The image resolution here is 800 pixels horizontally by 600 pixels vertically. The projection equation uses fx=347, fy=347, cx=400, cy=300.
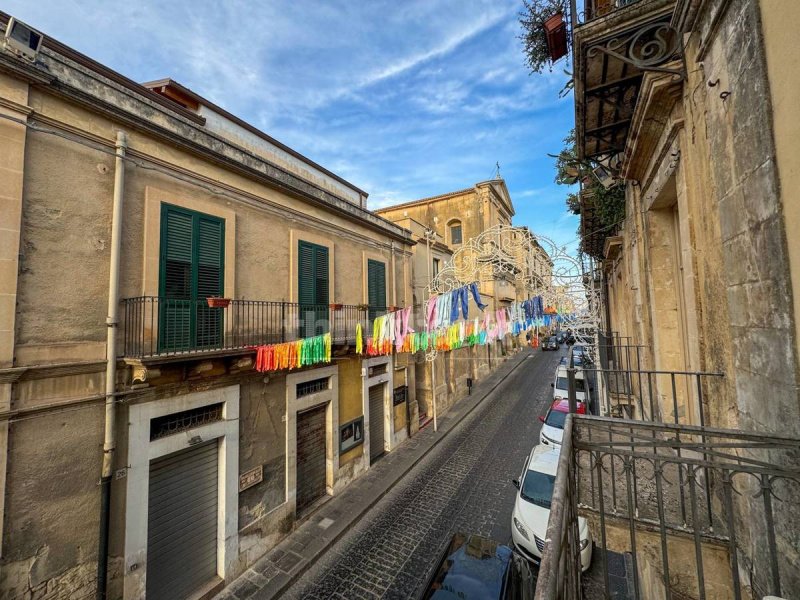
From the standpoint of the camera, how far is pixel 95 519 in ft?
17.2

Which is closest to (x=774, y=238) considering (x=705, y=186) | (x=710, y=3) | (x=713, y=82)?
(x=705, y=186)

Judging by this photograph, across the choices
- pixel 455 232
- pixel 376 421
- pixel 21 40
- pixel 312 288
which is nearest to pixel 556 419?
pixel 376 421

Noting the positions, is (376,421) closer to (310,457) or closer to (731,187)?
(310,457)

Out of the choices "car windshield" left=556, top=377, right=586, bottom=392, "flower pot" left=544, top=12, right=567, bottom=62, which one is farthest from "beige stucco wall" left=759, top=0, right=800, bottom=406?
"car windshield" left=556, top=377, right=586, bottom=392

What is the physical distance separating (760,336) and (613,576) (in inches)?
268

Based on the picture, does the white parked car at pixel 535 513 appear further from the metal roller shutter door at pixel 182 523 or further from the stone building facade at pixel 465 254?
the metal roller shutter door at pixel 182 523

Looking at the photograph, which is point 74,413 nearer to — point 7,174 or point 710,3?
point 7,174

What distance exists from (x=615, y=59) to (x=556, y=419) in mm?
9850

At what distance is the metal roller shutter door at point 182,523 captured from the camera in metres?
6.05

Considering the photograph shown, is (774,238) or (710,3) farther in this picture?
(710,3)

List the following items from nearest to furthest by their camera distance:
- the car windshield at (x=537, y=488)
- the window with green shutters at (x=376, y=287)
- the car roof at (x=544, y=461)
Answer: the car windshield at (x=537, y=488), the car roof at (x=544, y=461), the window with green shutters at (x=376, y=287)

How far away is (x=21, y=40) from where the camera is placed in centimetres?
473

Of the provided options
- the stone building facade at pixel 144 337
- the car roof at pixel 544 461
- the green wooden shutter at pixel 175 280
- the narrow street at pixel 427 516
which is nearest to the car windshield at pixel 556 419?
the narrow street at pixel 427 516

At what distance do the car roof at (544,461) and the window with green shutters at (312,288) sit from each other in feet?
20.7
